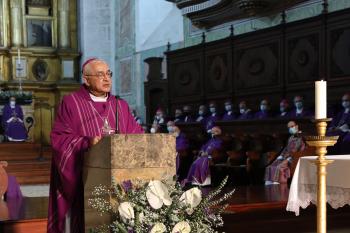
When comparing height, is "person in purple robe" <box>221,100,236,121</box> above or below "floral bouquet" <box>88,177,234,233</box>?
above

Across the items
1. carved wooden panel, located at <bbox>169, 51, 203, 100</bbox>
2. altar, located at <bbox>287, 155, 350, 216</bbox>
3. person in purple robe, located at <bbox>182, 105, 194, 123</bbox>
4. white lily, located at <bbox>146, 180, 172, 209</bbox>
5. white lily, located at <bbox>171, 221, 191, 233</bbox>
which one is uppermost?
carved wooden panel, located at <bbox>169, 51, 203, 100</bbox>

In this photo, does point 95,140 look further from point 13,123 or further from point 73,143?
point 13,123

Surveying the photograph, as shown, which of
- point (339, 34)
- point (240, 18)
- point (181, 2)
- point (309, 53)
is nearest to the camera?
point (339, 34)

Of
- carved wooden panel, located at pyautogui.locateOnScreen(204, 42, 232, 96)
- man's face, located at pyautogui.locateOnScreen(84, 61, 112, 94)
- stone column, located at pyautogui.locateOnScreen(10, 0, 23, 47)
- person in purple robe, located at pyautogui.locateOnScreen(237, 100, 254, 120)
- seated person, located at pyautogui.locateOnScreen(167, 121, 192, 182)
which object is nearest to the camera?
man's face, located at pyautogui.locateOnScreen(84, 61, 112, 94)

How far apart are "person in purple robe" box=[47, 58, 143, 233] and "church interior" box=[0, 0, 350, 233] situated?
16cm

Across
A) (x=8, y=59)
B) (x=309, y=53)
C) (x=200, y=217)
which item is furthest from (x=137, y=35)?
(x=200, y=217)

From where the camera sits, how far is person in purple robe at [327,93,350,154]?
8438 millimetres

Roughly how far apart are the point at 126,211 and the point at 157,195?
153mm

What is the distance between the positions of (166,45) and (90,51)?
3.44 meters

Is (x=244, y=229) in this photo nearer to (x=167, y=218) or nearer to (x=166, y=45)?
(x=167, y=218)

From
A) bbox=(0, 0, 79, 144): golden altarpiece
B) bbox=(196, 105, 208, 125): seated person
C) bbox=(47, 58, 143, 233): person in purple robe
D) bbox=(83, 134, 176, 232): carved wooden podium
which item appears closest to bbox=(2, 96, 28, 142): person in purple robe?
bbox=(0, 0, 79, 144): golden altarpiece

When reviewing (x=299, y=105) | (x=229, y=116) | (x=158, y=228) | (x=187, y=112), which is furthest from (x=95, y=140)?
(x=187, y=112)

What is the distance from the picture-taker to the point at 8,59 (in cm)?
1748

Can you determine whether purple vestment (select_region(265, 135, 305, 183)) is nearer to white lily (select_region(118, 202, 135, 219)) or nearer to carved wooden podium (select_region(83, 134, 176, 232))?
carved wooden podium (select_region(83, 134, 176, 232))
